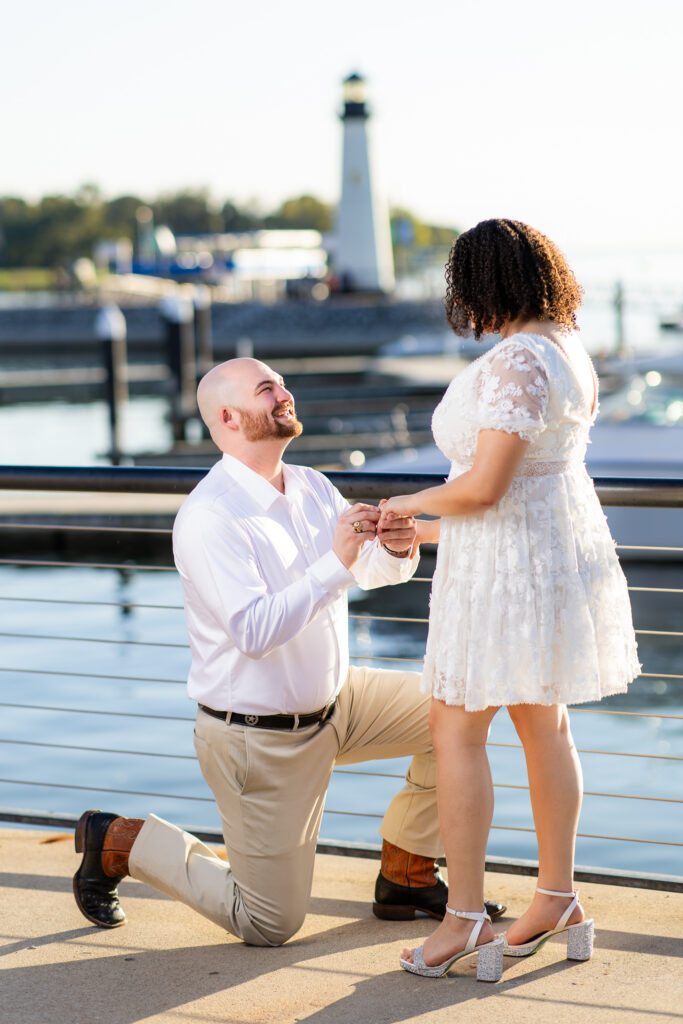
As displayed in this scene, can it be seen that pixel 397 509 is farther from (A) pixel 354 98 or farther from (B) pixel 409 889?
(A) pixel 354 98

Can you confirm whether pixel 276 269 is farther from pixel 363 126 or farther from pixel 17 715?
pixel 17 715

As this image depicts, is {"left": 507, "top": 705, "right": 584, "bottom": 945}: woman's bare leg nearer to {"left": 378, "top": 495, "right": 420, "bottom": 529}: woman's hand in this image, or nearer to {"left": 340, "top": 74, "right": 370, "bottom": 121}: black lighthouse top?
{"left": 378, "top": 495, "right": 420, "bottom": 529}: woman's hand

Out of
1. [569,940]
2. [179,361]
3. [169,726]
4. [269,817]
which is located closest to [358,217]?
[179,361]

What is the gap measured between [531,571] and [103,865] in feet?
4.05

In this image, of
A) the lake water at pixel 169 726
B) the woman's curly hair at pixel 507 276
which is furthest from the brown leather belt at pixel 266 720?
the lake water at pixel 169 726

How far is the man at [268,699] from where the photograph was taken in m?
2.72

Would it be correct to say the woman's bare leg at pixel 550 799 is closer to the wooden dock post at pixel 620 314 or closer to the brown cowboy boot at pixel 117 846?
the brown cowboy boot at pixel 117 846

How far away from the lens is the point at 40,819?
365 cm

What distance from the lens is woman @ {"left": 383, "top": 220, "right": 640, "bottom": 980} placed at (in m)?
2.46

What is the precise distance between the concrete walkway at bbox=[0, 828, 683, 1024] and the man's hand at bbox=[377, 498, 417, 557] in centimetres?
89

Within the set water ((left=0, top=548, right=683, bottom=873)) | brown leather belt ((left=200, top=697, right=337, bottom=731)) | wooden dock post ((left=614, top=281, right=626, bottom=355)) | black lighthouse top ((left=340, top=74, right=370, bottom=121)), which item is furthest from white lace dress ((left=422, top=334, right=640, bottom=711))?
black lighthouse top ((left=340, top=74, right=370, bottom=121))

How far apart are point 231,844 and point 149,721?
448cm

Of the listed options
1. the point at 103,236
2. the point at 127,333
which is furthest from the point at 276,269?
the point at 103,236

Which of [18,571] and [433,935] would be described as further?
[18,571]
